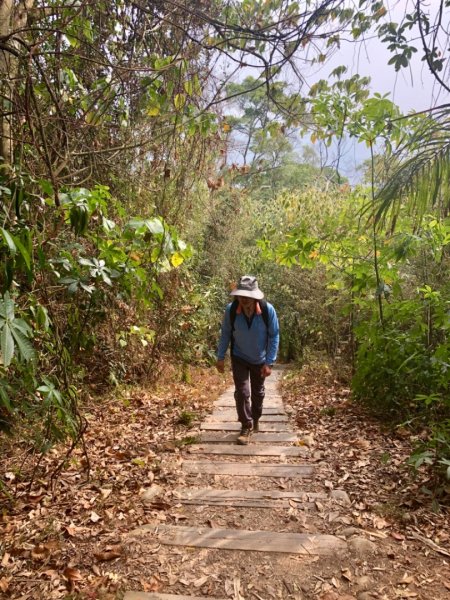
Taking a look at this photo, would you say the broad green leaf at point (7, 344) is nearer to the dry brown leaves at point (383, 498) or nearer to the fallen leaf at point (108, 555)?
the fallen leaf at point (108, 555)

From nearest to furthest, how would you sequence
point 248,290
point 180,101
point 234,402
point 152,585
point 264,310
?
point 152,585, point 180,101, point 248,290, point 264,310, point 234,402

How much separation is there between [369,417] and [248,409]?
65.6 inches

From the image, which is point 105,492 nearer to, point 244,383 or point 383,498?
point 244,383

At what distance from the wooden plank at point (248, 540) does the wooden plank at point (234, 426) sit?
2114 millimetres

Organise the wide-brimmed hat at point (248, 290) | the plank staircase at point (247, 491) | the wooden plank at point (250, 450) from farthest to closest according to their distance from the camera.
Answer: the wide-brimmed hat at point (248, 290) → the wooden plank at point (250, 450) → the plank staircase at point (247, 491)

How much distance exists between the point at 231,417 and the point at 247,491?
6.94 ft

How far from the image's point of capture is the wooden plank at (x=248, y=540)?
270 centimetres

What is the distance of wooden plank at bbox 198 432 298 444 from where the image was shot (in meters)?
4.68

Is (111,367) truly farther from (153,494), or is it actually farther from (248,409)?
(153,494)

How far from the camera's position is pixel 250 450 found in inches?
172

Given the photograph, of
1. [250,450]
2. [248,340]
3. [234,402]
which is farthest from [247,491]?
[234,402]

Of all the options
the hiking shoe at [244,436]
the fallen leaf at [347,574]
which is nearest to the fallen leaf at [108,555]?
the fallen leaf at [347,574]

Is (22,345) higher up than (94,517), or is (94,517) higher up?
(22,345)

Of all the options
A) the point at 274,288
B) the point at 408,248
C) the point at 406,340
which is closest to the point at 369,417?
the point at 406,340
